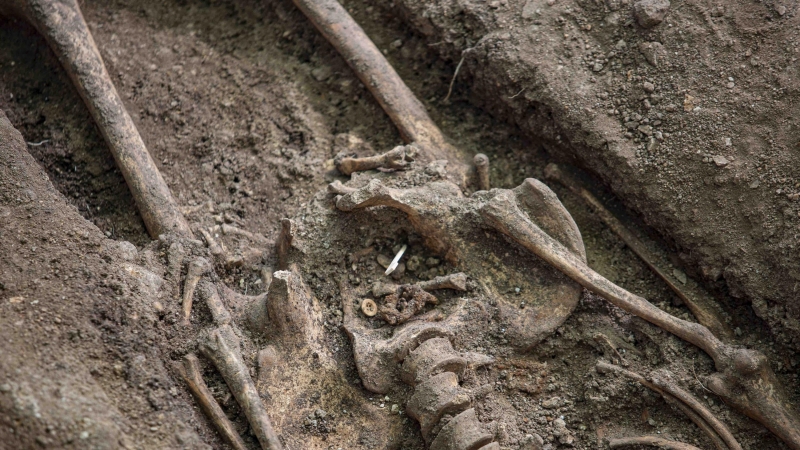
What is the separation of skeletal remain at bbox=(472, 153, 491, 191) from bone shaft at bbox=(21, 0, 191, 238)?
54.4 inches

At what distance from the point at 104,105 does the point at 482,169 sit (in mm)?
1831

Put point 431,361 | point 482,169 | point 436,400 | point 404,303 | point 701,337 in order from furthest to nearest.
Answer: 1. point 482,169
2. point 404,303
3. point 701,337
4. point 431,361
5. point 436,400

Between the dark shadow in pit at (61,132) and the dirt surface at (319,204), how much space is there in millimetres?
11

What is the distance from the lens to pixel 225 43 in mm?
4305

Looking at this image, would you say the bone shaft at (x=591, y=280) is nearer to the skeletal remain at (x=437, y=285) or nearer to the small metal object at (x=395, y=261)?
the skeletal remain at (x=437, y=285)

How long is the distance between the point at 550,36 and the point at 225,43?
1868 millimetres

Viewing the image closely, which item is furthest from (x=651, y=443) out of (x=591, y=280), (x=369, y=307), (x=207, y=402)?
(x=207, y=402)

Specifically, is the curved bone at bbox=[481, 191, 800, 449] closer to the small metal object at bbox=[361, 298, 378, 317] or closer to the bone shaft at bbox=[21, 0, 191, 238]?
the small metal object at bbox=[361, 298, 378, 317]

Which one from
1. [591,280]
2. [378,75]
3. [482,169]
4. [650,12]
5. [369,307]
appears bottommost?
[369,307]

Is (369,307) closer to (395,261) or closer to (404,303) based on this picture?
(404,303)

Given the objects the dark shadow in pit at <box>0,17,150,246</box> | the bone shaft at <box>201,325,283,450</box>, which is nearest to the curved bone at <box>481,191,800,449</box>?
the bone shaft at <box>201,325,283,450</box>

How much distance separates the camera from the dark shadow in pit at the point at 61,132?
362cm

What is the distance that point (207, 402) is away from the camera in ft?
9.20

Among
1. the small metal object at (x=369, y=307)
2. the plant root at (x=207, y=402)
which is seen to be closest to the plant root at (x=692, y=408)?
the small metal object at (x=369, y=307)
